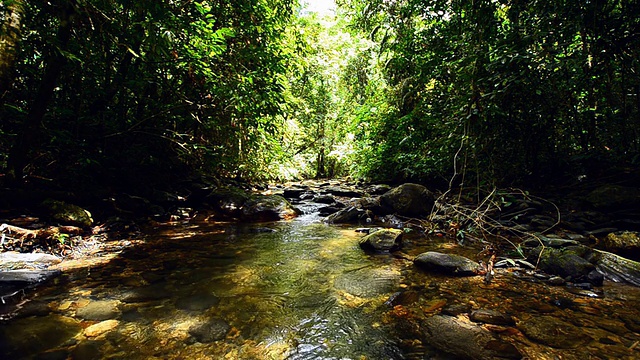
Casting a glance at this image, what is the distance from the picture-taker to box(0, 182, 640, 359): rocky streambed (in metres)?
1.97

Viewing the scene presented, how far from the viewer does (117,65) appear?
591 cm

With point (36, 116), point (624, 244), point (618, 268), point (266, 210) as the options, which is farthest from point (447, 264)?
point (36, 116)

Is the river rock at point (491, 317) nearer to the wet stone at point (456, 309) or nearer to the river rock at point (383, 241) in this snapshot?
the wet stone at point (456, 309)

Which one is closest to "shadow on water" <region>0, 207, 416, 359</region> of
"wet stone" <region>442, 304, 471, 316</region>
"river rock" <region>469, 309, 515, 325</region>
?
"wet stone" <region>442, 304, 471, 316</region>

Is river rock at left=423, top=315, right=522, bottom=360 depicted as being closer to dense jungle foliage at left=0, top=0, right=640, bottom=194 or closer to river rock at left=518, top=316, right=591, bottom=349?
river rock at left=518, top=316, right=591, bottom=349

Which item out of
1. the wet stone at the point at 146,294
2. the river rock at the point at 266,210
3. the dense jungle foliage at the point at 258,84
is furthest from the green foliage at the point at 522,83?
the wet stone at the point at 146,294

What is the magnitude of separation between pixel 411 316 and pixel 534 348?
2.76ft

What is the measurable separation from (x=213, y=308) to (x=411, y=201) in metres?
5.05

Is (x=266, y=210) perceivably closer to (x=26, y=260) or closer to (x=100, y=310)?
(x=26, y=260)

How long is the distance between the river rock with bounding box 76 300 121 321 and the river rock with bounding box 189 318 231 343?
0.74 meters

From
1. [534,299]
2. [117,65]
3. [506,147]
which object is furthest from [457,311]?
[117,65]

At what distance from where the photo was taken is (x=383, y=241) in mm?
4320

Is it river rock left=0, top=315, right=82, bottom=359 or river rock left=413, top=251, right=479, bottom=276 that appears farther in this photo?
river rock left=413, top=251, right=479, bottom=276

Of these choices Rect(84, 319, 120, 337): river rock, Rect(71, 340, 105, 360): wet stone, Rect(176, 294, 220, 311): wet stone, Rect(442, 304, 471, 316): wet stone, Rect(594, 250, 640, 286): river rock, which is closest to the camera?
Rect(71, 340, 105, 360): wet stone
